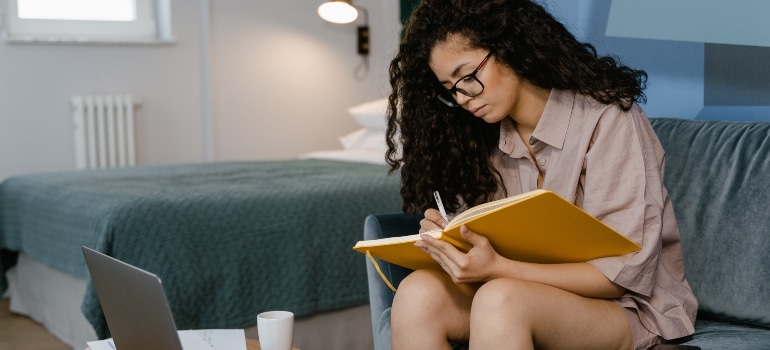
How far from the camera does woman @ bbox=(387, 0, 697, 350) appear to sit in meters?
1.29

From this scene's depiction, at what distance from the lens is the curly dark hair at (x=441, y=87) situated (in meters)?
1.44

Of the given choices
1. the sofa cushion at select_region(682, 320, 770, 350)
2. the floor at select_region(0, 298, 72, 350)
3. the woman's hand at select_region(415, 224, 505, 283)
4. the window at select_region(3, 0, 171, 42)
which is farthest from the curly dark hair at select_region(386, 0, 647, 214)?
the window at select_region(3, 0, 171, 42)

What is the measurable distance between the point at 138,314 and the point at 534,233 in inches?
22.2

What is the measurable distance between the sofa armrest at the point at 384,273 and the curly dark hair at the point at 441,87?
3.4 inches

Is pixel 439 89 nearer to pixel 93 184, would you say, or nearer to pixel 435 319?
pixel 435 319

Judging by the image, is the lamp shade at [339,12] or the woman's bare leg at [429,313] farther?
the lamp shade at [339,12]

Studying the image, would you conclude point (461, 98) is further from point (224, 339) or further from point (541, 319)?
point (224, 339)

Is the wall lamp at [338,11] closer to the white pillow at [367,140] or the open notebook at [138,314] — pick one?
the white pillow at [367,140]

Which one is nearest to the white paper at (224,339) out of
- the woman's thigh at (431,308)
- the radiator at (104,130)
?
the woman's thigh at (431,308)

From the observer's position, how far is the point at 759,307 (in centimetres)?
149

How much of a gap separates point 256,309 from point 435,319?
108 cm

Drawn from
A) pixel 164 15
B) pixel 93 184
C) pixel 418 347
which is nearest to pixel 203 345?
pixel 418 347

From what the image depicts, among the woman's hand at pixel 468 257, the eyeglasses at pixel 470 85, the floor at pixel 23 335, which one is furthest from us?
the floor at pixel 23 335

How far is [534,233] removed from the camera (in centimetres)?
127
